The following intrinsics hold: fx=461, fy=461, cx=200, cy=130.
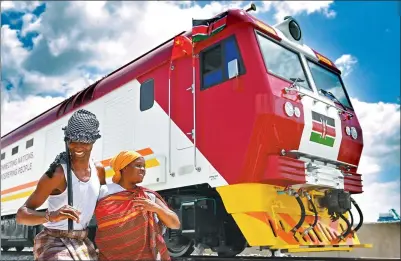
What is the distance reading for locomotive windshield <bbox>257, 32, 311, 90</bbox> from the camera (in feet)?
19.4

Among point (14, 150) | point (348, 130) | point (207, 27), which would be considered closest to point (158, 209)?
point (207, 27)

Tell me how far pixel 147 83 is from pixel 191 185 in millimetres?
1839

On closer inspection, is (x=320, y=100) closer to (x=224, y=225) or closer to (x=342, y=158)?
(x=342, y=158)

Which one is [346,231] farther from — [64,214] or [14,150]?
[14,150]

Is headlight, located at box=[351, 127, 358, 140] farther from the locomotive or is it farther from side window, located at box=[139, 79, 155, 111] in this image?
side window, located at box=[139, 79, 155, 111]

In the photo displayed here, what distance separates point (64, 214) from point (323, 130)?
4.81 metres

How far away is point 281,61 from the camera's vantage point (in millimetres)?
6203

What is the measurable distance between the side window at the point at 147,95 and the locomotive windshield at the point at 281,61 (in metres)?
1.77

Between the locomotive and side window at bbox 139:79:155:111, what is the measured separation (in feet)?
0.05

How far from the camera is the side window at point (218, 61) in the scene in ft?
19.1

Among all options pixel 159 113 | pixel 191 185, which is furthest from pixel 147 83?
pixel 191 185

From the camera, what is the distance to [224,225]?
6.10 meters

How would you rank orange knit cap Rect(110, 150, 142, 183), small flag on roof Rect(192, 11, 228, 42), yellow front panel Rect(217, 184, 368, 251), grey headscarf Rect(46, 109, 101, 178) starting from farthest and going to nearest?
small flag on roof Rect(192, 11, 228, 42)
yellow front panel Rect(217, 184, 368, 251)
orange knit cap Rect(110, 150, 142, 183)
grey headscarf Rect(46, 109, 101, 178)

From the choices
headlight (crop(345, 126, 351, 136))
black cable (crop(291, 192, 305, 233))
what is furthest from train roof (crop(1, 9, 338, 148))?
black cable (crop(291, 192, 305, 233))
